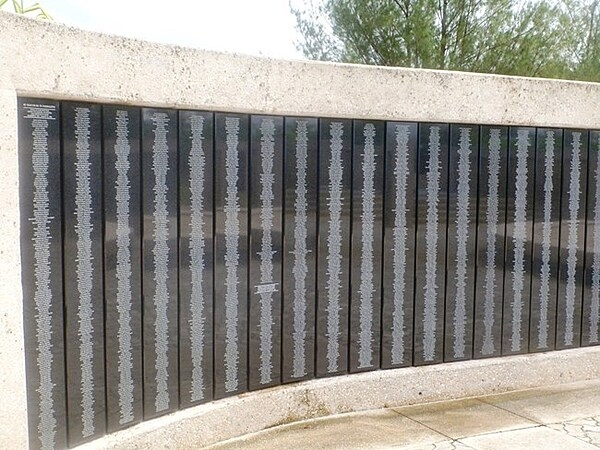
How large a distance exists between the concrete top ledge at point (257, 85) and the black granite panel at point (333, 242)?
19cm

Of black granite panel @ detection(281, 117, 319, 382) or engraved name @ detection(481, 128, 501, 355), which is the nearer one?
black granite panel @ detection(281, 117, 319, 382)

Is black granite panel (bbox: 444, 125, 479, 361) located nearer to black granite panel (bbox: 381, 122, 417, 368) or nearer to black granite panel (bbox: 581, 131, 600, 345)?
black granite panel (bbox: 381, 122, 417, 368)

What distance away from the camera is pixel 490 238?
514cm

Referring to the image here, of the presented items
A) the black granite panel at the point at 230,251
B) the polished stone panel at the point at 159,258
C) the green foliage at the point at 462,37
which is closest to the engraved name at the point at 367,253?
the black granite panel at the point at 230,251

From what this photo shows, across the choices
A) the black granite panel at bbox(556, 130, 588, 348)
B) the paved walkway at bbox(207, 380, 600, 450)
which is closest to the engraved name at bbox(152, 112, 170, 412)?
the paved walkway at bbox(207, 380, 600, 450)

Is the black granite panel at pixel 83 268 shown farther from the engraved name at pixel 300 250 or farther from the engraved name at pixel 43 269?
the engraved name at pixel 300 250

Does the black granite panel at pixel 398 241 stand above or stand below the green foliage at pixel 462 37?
below

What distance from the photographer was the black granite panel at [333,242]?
4496mm

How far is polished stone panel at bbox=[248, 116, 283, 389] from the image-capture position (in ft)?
13.9

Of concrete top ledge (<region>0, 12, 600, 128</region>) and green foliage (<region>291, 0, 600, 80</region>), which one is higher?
green foliage (<region>291, 0, 600, 80</region>)

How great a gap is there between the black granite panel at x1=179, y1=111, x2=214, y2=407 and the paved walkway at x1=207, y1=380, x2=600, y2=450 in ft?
1.52

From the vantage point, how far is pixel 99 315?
140 inches

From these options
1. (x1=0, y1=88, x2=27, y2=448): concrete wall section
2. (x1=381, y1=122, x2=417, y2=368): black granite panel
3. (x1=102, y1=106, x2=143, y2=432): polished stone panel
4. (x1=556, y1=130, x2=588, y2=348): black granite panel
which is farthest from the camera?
(x1=556, y1=130, x2=588, y2=348): black granite panel

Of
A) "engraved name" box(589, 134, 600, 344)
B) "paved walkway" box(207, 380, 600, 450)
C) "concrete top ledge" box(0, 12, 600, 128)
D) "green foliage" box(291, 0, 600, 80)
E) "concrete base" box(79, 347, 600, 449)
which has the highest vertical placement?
"green foliage" box(291, 0, 600, 80)
